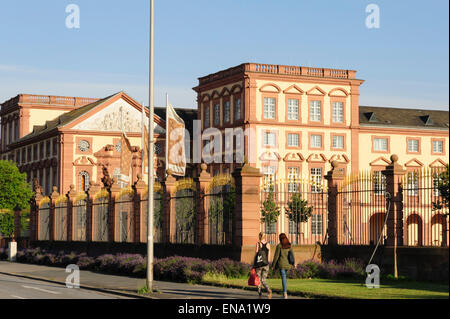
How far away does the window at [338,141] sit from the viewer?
8594 cm

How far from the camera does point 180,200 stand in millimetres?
35312

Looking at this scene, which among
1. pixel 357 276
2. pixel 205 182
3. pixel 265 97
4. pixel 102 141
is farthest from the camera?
pixel 102 141

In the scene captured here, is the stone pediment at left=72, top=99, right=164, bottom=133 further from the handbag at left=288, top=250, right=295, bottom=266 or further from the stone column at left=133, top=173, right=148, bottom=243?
the handbag at left=288, top=250, right=295, bottom=266

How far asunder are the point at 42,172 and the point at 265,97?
88.0ft

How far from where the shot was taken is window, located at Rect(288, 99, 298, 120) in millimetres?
84125

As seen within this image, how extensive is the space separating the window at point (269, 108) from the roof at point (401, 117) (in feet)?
38.6

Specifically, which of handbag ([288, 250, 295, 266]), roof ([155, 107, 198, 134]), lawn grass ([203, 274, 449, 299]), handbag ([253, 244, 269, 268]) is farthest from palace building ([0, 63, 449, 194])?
handbag ([288, 250, 295, 266])

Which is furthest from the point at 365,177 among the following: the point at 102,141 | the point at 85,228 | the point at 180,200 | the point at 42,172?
the point at 42,172

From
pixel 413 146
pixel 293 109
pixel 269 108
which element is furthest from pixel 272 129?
pixel 413 146

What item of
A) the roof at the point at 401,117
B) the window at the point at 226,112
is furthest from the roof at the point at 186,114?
the roof at the point at 401,117

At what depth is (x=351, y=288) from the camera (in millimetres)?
23922

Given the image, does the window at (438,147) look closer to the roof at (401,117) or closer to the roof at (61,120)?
the roof at (401,117)

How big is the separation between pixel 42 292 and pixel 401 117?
74.4 metres
